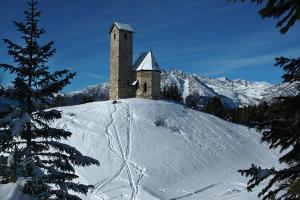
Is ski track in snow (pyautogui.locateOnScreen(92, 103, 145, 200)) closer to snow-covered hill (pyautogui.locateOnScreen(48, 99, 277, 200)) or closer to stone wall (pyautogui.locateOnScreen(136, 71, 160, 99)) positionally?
snow-covered hill (pyautogui.locateOnScreen(48, 99, 277, 200))

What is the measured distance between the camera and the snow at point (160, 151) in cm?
3809

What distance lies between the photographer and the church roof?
6650cm

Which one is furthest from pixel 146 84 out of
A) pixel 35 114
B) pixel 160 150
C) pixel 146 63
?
pixel 35 114

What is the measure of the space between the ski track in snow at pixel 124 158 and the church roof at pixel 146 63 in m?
10.3

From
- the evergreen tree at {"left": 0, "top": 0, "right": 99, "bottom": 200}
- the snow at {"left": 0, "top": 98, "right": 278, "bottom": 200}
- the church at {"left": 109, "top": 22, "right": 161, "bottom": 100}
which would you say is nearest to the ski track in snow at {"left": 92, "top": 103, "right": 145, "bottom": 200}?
the snow at {"left": 0, "top": 98, "right": 278, "bottom": 200}

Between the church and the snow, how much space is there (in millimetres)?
3240

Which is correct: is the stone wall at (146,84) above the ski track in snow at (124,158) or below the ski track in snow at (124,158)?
above

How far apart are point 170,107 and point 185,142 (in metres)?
11.4

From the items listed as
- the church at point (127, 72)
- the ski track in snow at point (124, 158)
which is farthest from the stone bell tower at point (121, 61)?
the ski track in snow at point (124, 158)

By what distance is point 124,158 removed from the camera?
44.6 metres

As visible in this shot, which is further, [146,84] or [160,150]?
[146,84]

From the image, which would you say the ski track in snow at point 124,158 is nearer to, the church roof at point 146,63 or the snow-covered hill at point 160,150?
the snow-covered hill at point 160,150

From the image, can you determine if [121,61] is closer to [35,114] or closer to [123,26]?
[123,26]

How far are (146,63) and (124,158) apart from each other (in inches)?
1027
